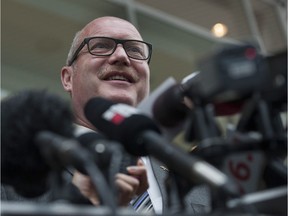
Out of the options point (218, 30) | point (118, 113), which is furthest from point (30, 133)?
point (218, 30)

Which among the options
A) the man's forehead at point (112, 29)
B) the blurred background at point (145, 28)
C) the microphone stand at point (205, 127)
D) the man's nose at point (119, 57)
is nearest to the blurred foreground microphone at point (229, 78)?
the microphone stand at point (205, 127)

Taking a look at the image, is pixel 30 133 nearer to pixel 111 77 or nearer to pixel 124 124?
pixel 124 124

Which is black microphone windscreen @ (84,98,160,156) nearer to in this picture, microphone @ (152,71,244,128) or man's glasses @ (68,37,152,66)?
microphone @ (152,71,244,128)

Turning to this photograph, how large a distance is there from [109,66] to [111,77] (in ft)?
0.13

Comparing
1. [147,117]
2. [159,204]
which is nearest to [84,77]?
[159,204]

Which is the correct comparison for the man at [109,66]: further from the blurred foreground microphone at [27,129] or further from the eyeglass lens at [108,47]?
the blurred foreground microphone at [27,129]

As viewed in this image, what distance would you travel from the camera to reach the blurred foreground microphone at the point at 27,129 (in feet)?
4.41

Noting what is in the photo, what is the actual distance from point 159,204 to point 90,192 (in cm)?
66

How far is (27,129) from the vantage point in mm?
1338

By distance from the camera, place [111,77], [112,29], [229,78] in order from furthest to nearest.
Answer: [112,29], [111,77], [229,78]

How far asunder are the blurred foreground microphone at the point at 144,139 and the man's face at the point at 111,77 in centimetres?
108

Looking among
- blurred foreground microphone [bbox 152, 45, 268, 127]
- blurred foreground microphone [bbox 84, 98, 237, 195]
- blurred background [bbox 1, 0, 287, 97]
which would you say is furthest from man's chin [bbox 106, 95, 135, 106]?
blurred background [bbox 1, 0, 287, 97]

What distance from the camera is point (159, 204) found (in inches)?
84.2

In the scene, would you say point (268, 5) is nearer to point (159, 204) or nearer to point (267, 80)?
point (159, 204)
